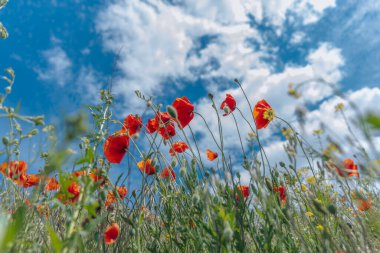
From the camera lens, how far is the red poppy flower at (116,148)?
235cm

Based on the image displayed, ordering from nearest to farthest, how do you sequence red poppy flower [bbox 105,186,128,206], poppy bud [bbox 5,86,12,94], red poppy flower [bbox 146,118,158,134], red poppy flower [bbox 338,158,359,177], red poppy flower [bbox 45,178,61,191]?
1. red poppy flower [bbox 338,158,359,177]
2. poppy bud [bbox 5,86,12,94]
3. red poppy flower [bbox 105,186,128,206]
4. red poppy flower [bbox 45,178,61,191]
5. red poppy flower [bbox 146,118,158,134]

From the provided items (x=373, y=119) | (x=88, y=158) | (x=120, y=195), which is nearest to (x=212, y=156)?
(x=120, y=195)

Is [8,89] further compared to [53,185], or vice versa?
[53,185]

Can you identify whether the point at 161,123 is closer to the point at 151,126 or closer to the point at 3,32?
the point at 151,126

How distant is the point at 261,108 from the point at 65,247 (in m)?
2.11

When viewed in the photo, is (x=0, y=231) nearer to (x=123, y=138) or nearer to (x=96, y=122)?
(x=96, y=122)

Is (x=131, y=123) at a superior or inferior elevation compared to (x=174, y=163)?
superior

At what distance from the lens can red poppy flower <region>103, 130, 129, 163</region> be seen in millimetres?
2352

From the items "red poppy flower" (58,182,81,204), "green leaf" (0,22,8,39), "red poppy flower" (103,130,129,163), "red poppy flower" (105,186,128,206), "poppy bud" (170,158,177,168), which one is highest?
"green leaf" (0,22,8,39)

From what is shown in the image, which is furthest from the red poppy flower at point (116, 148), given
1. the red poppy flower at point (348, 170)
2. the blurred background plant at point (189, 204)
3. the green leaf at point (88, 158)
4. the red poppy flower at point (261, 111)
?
the red poppy flower at point (348, 170)

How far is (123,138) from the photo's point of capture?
8.07 feet

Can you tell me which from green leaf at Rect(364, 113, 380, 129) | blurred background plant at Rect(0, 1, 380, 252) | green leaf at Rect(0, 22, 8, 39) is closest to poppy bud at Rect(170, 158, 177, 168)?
blurred background plant at Rect(0, 1, 380, 252)

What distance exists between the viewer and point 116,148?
2.47 metres

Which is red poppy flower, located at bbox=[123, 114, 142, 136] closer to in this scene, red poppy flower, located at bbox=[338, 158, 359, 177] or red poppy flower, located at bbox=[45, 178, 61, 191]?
red poppy flower, located at bbox=[45, 178, 61, 191]
